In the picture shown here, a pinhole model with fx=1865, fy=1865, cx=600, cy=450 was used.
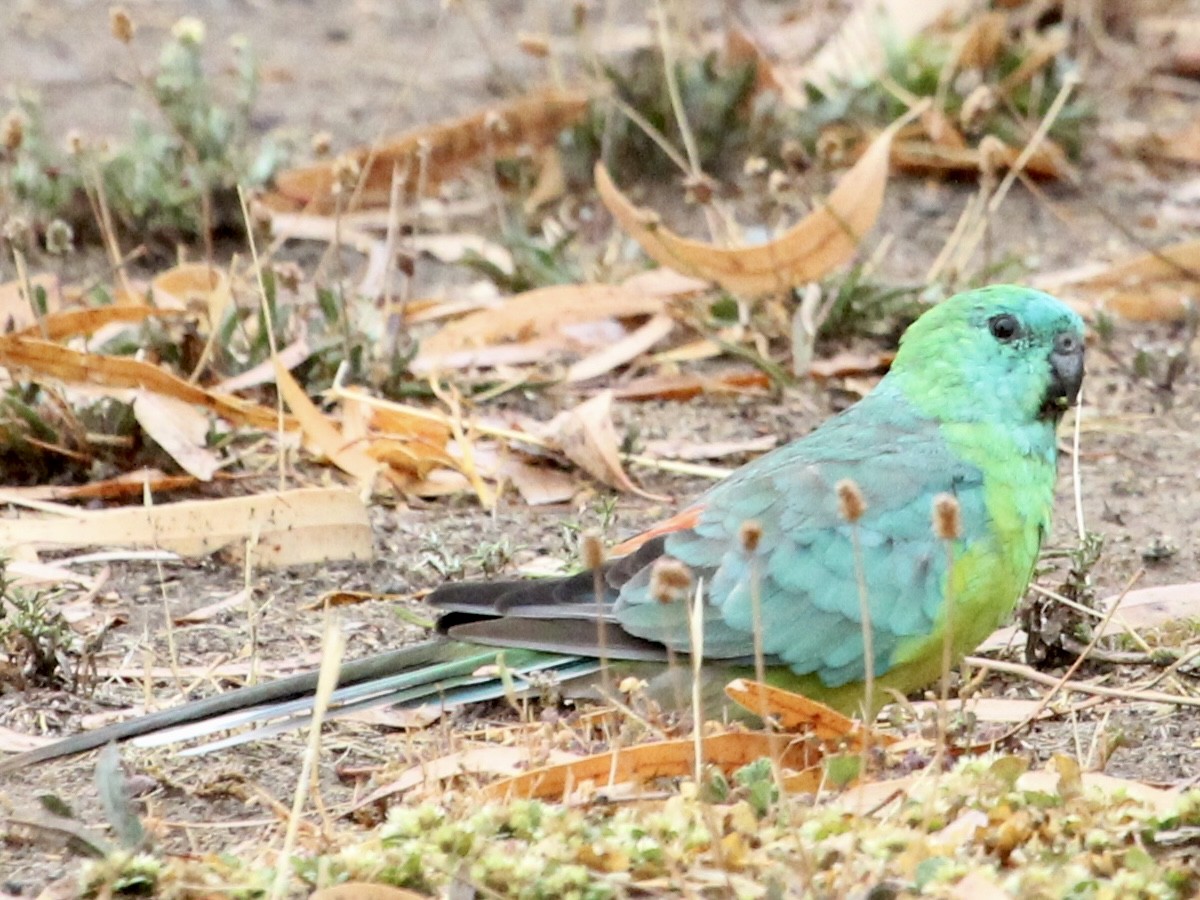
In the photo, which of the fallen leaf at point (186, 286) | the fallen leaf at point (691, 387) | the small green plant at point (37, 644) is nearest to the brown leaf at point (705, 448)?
the fallen leaf at point (691, 387)

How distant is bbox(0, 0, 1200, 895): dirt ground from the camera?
305 centimetres

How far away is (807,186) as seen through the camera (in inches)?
202

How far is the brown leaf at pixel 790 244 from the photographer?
193 inches

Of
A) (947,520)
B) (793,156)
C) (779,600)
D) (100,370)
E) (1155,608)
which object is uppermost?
(793,156)

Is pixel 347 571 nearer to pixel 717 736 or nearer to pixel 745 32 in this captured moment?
pixel 717 736

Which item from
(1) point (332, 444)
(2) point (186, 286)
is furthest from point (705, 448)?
(2) point (186, 286)

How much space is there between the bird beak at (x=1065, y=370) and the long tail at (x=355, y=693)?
3.48 feet

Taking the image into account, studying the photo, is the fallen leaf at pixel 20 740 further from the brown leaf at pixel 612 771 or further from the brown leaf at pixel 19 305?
the brown leaf at pixel 19 305

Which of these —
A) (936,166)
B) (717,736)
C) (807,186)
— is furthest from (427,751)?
(936,166)

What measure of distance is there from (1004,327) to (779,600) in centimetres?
78

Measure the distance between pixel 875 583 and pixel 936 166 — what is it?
3428 millimetres

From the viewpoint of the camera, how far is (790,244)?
16.2 feet

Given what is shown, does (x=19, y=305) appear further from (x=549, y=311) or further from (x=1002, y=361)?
(x=1002, y=361)

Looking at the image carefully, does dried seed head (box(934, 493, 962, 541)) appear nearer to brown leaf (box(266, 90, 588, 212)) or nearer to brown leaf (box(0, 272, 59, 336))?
brown leaf (box(0, 272, 59, 336))
